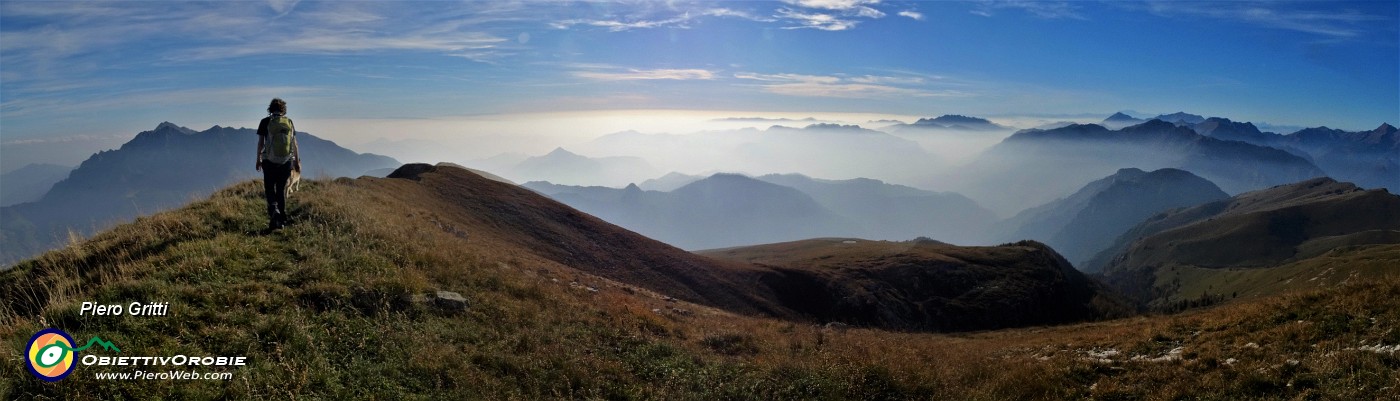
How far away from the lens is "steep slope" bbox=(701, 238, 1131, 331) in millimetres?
49812

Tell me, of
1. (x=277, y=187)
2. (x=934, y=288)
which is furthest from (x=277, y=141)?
(x=934, y=288)

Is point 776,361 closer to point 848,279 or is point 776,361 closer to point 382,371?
point 382,371

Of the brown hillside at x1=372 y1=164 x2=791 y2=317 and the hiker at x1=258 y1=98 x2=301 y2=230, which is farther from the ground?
the hiker at x1=258 y1=98 x2=301 y2=230

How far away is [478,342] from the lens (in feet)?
34.5

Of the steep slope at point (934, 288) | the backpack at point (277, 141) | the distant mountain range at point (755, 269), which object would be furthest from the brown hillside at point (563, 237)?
the backpack at point (277, 141)

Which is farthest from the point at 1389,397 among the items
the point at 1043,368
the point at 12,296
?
the point at 12,296

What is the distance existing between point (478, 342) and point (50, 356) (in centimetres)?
514

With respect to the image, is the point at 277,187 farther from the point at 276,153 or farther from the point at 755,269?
the point at 755,269

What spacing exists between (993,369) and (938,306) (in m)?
49.7

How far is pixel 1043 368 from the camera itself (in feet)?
39.4

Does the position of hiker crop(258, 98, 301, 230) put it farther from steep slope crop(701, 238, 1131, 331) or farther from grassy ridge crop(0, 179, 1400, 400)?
steep slope crop(701, 238, 1131, 331)

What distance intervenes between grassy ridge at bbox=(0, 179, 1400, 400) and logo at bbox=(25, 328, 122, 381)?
163 mm

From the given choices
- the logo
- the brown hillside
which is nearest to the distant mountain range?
the brown hillside

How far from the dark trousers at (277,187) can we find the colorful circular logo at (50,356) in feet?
23.6
